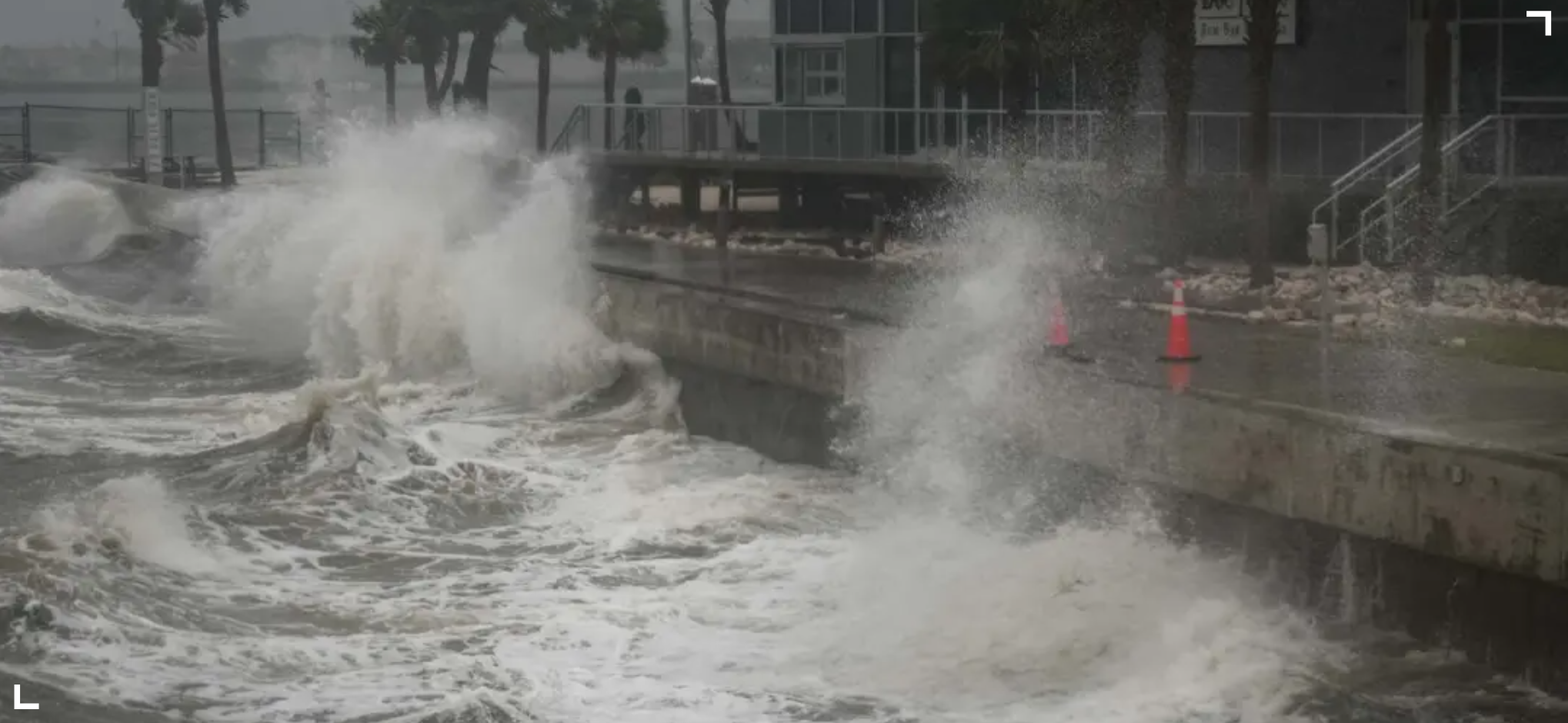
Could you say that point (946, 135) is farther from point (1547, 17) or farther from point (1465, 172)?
point (1465, 172)

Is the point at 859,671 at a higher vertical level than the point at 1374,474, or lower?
lower

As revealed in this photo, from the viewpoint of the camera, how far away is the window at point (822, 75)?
32281 mm

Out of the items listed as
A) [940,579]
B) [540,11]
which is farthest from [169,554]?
[540,11]

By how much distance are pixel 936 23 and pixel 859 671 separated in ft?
50.3

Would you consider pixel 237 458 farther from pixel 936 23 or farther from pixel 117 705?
pixel 936 23

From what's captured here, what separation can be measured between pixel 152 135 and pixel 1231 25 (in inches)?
1080

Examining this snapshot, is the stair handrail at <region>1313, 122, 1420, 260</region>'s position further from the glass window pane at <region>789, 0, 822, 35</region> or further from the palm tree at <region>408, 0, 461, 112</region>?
the palm tree at <region>408, 0, 461, 112</region>

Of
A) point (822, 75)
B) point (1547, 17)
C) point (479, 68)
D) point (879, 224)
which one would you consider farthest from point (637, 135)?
point (479, 68)

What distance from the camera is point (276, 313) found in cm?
2922

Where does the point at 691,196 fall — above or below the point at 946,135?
below

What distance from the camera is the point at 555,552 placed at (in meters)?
14.8

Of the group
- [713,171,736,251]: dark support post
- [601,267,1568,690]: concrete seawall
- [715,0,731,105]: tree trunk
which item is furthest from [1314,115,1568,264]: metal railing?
[715,0,731,105]: tree trunk

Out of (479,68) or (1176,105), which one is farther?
(479,68)

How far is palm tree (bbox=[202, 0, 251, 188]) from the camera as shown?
46.5 m
